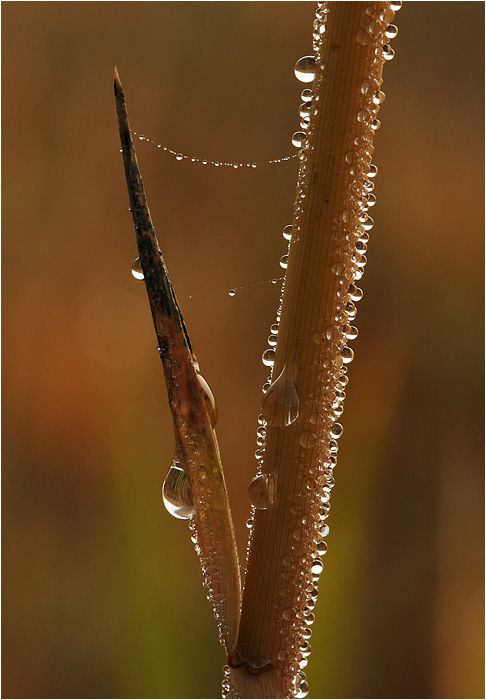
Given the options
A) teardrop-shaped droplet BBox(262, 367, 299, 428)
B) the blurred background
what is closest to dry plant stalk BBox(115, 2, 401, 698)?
teardrop-shaped droplet BBox(262, 367, 299, 428)

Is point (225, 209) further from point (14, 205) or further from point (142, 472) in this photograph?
point (142, 472)

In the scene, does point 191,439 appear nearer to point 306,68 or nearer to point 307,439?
point 307,439

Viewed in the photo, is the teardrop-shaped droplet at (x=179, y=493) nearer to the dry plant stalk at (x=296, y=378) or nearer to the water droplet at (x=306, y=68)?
the dry plant stalk at (x=296, y=378)

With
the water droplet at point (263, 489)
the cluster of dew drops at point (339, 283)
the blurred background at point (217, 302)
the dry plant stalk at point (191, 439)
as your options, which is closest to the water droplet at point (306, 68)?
the cluster of dew drops at point (339, 283)

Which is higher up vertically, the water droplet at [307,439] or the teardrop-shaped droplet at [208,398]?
the teardrop-shaped droplet at [208,398]

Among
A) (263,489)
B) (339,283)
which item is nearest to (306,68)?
(339,283)

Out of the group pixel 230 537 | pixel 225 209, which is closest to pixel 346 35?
pixel 230 537
